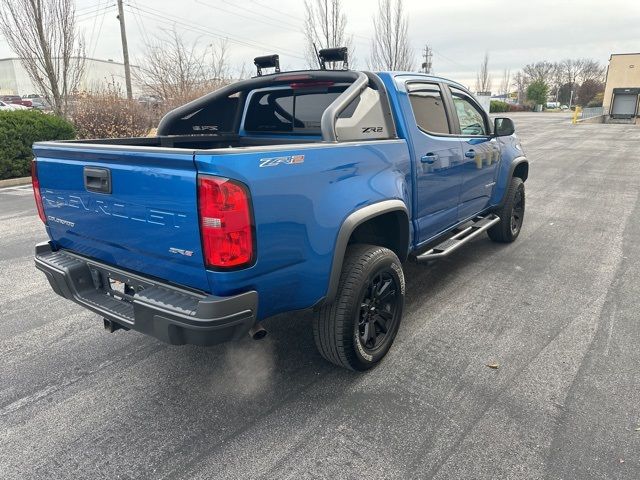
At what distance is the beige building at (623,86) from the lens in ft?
127

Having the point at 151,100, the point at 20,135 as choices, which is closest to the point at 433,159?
the point at 20,135

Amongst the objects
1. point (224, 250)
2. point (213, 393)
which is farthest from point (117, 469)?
point (224, 250)

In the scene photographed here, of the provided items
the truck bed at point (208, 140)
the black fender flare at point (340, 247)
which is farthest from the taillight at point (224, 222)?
the truck bed at point (208, 140)

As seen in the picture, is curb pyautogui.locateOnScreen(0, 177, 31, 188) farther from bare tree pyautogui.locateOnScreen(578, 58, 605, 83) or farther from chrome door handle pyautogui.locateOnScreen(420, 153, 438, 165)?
bare tree pyautogui.locateOnScreen(578, 58, 605, 83)

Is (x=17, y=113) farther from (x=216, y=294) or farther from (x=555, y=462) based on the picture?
(x=555, y=462)

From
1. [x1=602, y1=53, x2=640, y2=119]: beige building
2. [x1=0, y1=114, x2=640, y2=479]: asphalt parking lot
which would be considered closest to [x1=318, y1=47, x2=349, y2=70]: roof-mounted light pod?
[x1=0, y1=114, x2=640, y2=479]: asphalt parking lot

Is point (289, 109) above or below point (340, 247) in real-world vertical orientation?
above

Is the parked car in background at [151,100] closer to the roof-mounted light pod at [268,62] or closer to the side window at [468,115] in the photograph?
the roof-mounted light pod at [268,62]

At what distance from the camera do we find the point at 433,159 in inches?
143

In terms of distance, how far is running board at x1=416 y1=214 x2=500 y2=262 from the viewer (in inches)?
148

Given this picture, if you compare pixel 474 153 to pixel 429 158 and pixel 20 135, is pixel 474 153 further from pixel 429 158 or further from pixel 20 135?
pixel 20 135

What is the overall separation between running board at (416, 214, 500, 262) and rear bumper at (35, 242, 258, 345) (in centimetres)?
192

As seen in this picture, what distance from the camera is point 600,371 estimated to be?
118 inches

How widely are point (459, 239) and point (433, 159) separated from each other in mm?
1014
